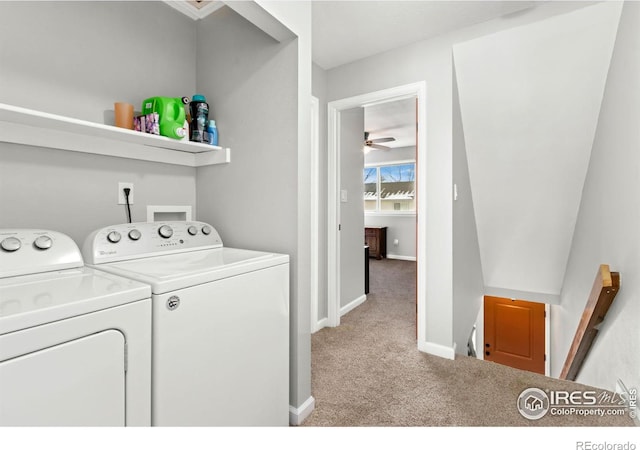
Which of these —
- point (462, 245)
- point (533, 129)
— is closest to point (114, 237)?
point (462, 245)

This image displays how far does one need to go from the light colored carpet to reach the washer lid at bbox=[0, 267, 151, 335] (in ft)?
3.94

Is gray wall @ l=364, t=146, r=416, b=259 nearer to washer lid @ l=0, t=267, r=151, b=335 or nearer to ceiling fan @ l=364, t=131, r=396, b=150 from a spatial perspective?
ceiling fan @ l=364, t=131, r=396, b=150

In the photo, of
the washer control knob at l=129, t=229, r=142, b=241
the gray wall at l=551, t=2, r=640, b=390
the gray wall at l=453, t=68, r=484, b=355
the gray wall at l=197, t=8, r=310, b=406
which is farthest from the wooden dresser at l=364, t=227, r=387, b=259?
the washer control knob at l=129, t=229, r=142, b=241

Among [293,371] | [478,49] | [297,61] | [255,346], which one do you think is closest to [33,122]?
[297,61]

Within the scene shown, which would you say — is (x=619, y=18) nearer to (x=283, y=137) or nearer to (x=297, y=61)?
(x=297, y=61)

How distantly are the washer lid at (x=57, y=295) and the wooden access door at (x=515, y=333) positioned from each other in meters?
4.36

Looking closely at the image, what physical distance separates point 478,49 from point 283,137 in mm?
1653

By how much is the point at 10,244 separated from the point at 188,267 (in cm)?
60

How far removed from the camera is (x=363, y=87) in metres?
2.62

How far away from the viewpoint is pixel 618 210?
176 cm

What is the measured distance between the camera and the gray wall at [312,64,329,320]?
2.75 metres

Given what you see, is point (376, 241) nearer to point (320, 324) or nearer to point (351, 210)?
point (351, 210)

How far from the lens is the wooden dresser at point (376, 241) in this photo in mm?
6762
